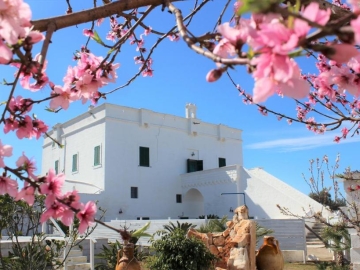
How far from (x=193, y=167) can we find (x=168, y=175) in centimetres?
196

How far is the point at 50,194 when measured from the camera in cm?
163

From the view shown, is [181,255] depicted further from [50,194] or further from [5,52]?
[5,52]

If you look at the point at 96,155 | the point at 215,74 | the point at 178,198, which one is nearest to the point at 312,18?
the point at 215,74

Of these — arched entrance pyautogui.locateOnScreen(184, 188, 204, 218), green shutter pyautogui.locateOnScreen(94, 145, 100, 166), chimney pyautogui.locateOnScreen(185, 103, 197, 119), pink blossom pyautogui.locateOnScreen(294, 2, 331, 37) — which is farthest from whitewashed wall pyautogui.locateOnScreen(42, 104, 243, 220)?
pink blossom pyautogui.locateOnScreen(294, 2, 331, 37)

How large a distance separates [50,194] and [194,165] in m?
24.2

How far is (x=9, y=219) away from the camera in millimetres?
6469

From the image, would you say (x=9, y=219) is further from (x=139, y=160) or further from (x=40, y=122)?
(x=139, y=160)

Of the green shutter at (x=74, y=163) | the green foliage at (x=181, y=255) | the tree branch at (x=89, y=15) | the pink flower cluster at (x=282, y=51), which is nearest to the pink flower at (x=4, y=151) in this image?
the tree branch at (x=89, y=15)

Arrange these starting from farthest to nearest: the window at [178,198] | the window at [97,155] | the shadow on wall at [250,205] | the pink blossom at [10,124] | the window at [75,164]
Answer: the window at [75,164], the window at [178,198], the window at [97,155], the shadow on wall at [250,205], the pink blossom at [10,124]

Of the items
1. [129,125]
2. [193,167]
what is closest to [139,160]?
[129,125]

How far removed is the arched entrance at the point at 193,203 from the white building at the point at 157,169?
1.7 inches

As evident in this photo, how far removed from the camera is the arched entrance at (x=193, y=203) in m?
24.9

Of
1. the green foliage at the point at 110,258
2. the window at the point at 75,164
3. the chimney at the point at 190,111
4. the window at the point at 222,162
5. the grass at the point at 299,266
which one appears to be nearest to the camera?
the green foliage at the point at 110,258

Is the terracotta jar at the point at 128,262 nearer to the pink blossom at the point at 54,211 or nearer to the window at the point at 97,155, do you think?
the pink blossom at the point at 54,211
